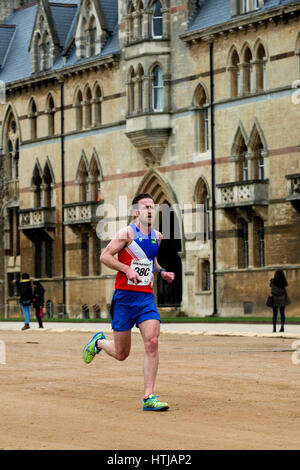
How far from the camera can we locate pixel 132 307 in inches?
590

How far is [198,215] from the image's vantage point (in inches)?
2104

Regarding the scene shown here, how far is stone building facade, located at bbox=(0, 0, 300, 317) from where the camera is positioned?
4894 centimetres

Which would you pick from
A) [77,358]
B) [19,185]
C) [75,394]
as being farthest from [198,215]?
[75,394]

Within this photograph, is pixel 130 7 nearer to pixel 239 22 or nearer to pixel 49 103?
pixel 239 22

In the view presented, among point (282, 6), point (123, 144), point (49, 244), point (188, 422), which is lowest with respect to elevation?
point (188, 422)

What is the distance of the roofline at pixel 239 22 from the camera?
4759 centimetres

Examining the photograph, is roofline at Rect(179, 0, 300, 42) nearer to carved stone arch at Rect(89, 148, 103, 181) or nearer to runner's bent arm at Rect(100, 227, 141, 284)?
carved stone arch at Rect(89, 148, 103, 181)

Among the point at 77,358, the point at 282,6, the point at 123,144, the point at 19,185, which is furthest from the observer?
the point at 19,185

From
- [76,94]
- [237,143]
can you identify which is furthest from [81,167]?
[237,143]

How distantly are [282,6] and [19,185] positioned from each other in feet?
74.8

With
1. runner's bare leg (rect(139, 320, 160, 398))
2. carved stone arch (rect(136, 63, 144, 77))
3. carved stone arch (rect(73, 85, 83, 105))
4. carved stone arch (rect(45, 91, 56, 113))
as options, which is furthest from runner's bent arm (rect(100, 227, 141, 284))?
carved stone arch (rect(45, 91, 56, 113))

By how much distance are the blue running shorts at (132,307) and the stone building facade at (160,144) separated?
3250cm

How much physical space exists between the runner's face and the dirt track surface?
→ 2134 millimetres

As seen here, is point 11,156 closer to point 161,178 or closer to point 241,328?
point 161,178
